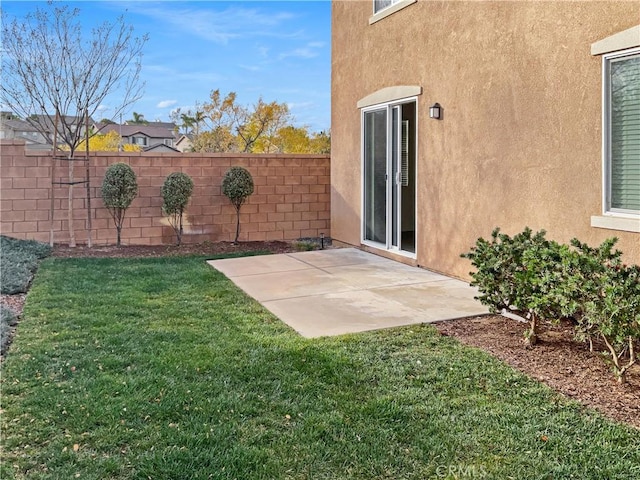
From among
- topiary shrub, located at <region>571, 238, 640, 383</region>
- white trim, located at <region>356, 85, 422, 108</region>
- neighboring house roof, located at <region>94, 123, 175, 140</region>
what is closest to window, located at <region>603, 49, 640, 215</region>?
topiary shrub, located at <region>571, 238, 640, 383</region>

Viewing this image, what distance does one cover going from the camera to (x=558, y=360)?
13.4 ft

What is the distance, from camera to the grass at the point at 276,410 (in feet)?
8.76

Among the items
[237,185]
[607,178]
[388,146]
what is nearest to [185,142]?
[237,185]

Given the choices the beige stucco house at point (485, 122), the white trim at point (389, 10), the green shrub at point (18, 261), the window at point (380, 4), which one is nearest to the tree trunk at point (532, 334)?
the beige stucco house at point (485, 122)

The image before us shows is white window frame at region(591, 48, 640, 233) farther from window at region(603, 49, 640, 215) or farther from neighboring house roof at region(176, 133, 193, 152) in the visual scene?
neighboring house roof at region(176, 133, 193, 152)

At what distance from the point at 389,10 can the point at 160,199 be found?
561cm

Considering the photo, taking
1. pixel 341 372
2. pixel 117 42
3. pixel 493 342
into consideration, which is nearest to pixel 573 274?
pixel 493 342

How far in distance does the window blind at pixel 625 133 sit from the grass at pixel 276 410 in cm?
200

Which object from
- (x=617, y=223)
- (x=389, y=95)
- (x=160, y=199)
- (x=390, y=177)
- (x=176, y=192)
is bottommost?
(x=617, y=223)

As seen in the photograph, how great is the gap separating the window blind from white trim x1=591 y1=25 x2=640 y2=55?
0.12 metres

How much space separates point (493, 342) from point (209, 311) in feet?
9.14

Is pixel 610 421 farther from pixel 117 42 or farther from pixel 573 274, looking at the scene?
pixel 117 42

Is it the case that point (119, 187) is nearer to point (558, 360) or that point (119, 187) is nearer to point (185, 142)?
point (558, 360)

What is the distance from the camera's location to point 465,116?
264 inches
